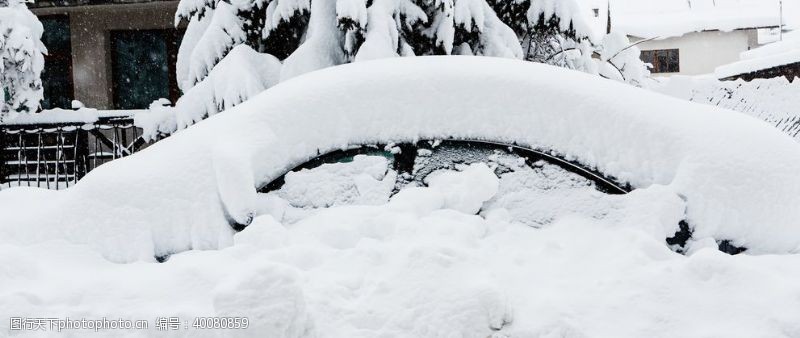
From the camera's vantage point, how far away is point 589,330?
2238 millimetres

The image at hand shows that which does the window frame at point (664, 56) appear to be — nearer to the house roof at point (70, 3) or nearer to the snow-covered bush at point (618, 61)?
the snow-covered bush at point (618, 61)

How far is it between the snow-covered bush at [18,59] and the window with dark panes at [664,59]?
2419 cm

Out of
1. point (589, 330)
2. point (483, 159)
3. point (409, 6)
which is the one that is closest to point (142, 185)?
point (483, 159)

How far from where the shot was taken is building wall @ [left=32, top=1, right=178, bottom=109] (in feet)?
40.4

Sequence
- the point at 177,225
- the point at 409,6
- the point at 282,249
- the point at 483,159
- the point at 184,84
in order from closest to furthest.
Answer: the point at 282,249
the point at 177,225
the point at 483,159
the point at 409,6
the point at 184,84

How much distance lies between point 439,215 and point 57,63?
487 inches

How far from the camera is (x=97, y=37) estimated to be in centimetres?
1240

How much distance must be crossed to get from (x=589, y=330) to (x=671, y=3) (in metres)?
35.3

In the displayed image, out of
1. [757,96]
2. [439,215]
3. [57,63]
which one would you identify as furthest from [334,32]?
[57,63]

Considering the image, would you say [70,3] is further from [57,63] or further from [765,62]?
[765,62]

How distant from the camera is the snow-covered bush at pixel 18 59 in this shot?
32.6ft

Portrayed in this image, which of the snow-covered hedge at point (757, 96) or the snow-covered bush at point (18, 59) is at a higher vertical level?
the snow-covered bush at point (18, 59)

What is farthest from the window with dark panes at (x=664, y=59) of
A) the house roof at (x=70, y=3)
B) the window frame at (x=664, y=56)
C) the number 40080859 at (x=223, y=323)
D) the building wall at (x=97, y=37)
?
the number 40080859 at (x=223, y=323)

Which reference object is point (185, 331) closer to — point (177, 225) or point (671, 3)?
point (177, 225)
